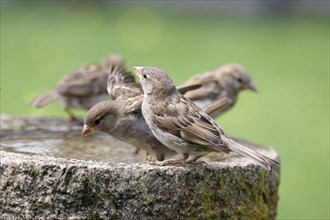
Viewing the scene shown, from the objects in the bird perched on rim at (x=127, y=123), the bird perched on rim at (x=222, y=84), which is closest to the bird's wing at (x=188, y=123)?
the bird perched on rim at (x=127, y=123)

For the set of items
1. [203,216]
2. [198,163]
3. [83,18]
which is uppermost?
[83,18]

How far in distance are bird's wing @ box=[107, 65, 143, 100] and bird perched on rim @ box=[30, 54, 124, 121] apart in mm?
1597

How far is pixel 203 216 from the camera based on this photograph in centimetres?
451

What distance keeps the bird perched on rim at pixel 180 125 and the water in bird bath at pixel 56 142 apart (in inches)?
20.7

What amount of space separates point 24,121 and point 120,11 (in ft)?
34.9

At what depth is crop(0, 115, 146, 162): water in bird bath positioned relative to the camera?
5.25 meters

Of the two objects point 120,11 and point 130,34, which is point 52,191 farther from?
point 120,11

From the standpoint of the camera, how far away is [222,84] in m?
7.23

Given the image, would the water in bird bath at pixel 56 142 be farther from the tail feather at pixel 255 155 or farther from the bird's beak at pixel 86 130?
the tail feather at pixel 255 155

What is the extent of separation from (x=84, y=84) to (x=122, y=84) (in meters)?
1.92

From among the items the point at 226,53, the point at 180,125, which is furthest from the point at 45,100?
the point at 226,53

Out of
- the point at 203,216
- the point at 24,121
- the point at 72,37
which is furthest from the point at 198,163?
the point at 72,37

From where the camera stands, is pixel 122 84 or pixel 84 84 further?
pixel 84 84

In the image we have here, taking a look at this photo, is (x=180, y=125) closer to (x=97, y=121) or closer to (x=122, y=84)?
(x=97, y=121)
